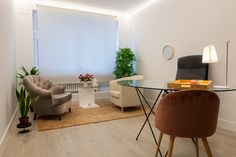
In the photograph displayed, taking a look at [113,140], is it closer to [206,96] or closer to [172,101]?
[172,101]

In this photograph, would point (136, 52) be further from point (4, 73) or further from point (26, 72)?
point (4, 73)

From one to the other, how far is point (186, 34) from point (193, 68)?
2.85 ft

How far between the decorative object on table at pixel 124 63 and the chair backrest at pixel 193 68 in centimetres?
Result: 196

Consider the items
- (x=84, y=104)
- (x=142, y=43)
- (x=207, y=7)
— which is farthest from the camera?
(x=142, y=43)

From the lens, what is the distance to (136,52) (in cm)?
548

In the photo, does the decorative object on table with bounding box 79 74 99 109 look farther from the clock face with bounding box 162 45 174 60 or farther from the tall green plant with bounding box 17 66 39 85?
the clock face with bounding box 162 45 174 60

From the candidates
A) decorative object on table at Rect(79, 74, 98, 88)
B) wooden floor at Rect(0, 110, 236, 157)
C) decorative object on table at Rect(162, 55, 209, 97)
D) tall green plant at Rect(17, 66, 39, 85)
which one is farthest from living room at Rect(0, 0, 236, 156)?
decorative object on table at Rect(79, 74, 98, 88)

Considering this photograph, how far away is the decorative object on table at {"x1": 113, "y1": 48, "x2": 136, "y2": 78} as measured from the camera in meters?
5.15

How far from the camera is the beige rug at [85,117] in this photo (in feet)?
10.6

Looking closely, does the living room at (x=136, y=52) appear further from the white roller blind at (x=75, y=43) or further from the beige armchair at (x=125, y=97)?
the beige armchair at (x=125, y=97)

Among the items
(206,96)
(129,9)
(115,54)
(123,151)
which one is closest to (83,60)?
(115,54)

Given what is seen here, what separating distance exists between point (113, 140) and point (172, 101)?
1332 millimetres

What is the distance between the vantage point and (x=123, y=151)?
7.26 feet

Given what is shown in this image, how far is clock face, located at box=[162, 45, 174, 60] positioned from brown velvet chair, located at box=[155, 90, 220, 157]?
8.54 feet
